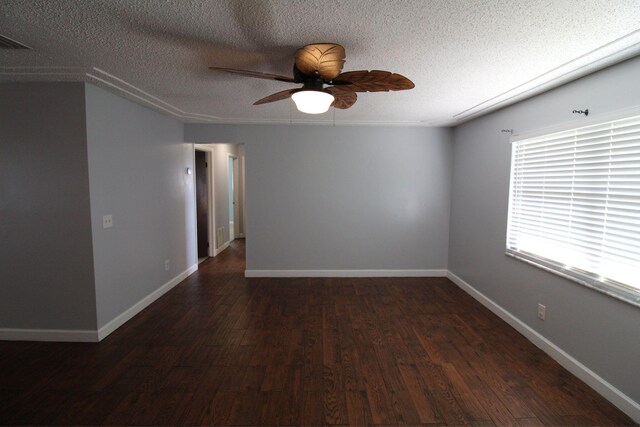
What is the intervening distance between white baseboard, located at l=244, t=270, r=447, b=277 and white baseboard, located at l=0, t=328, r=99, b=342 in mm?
2076

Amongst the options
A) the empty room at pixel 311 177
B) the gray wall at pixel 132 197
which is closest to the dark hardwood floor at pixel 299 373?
the empty room at pixel 311 177

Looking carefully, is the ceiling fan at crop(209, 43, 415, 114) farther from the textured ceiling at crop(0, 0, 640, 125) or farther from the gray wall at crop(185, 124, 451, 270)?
the gray wall at crop(185, 124, 451, 270)

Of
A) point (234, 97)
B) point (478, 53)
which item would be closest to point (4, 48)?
point (234, 97)

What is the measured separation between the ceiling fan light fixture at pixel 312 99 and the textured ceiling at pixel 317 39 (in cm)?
34

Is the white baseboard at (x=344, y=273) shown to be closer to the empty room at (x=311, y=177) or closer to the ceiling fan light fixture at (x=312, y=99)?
the empty room at (x=311, y=177)

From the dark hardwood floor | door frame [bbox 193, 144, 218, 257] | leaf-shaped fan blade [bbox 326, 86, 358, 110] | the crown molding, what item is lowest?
the dark hardwood floor

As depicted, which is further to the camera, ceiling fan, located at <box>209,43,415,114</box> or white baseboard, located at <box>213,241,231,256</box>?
white baseboard, located at <box>213,241,231,256</box>

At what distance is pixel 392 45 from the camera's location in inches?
73.2

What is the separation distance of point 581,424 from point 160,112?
15.6 ft

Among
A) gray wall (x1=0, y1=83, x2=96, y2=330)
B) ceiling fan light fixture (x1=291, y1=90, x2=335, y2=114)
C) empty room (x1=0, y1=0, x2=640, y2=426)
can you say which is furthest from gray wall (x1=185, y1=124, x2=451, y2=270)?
ceiling fan light fixture (x1=291, y1=90, x2=335, y2=114)

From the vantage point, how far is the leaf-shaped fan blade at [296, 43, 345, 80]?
1560 millimetres

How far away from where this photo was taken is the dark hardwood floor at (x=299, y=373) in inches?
71.5

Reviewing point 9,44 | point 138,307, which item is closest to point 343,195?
point 138,307

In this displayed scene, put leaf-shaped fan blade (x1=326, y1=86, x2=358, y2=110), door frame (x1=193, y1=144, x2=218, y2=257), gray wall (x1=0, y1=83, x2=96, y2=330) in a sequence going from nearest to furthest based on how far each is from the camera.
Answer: leaf-shaped fan blade (x1=326, y1=86, x2=358, y2=110)
gray wall (x1=0, y1=83, x2=96, y2=330)
door frame (x1=193, y1=144, x2=218, y2=257)
